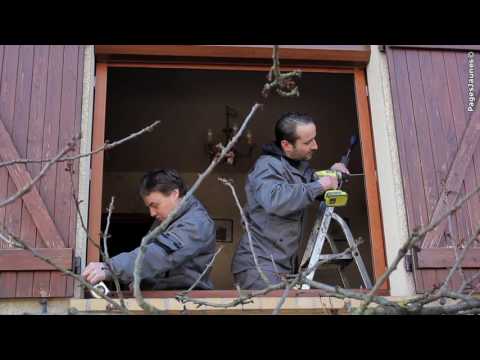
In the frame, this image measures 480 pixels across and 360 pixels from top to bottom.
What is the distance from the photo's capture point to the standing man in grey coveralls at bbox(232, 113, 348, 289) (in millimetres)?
4453

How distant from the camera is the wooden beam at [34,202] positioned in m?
4.19

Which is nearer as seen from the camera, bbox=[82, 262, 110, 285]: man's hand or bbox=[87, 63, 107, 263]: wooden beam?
bbox=[82, 262, 110, 285]: man's hand

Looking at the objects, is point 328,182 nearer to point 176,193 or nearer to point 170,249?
point 176,193

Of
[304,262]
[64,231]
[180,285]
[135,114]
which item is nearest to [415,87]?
[304,262]

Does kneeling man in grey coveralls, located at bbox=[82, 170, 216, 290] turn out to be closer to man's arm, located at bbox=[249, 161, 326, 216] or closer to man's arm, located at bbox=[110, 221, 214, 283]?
man's arm, located at bbox=[110, 221, 214, 283]

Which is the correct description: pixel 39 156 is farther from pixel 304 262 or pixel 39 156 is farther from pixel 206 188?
pixel 206 188

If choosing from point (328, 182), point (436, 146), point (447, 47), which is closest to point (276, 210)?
point (328, 182)

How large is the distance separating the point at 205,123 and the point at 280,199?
3.10m

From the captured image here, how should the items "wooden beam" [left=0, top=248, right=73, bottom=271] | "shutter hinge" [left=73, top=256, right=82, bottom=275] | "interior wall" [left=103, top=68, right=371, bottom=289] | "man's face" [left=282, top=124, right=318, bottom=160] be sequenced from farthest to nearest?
1. "interior wall" [left=103, top=68, right=371, bottom=289]
2. "man's face" [left=282, top=124, right=318, bottom=160]
3. "shutter hinge" [left=73, top=256, right=82, bottom=275]
4. "wooden beam" [left=0, top=248, right=73, bottom=271]

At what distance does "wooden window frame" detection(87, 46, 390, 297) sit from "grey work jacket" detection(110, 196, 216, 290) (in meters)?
0.43

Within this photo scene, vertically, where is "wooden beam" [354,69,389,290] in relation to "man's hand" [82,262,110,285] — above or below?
above

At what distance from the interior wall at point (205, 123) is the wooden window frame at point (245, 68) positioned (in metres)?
0.90

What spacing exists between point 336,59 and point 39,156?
2.01 metres

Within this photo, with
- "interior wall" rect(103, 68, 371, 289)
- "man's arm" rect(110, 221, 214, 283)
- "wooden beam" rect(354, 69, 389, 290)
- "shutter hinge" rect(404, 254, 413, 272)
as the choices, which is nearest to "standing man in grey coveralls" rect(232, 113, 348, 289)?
"wooden beam" rect(354, 69, 389, 290)
